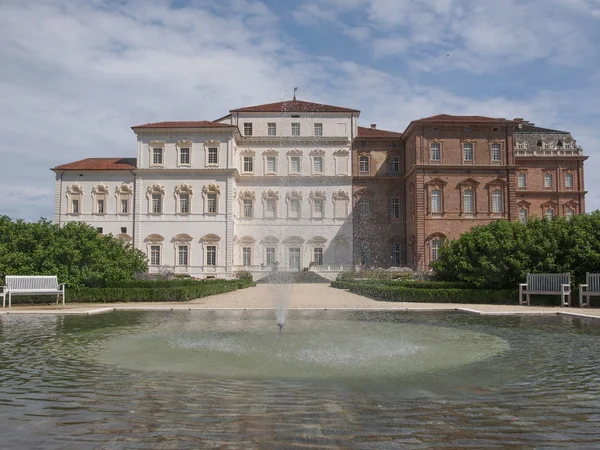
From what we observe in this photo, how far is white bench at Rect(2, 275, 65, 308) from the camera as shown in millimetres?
16562

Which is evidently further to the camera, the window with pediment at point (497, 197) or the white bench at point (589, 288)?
the window with pediment at point (497, 197)

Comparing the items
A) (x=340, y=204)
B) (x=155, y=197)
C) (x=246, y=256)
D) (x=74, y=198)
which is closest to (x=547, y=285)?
(x=340, y=204)

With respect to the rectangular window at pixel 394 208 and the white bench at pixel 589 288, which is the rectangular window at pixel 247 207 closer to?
the rectangular window at pixel 394 208

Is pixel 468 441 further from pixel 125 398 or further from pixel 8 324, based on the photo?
pixel 8 324

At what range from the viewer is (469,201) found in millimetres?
43000

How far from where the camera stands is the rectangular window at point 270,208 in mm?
48062

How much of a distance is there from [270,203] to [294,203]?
7.08ft

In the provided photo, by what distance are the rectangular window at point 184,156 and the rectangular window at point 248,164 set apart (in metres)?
5.44

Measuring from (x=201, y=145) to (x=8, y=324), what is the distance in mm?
34714

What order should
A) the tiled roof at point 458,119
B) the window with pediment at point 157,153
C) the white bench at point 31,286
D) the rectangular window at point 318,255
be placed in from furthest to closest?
the rectangular window at point 318,255
the window with pediment at point 157,153
the tiled roof at point 458,119
the white bench at point 31,286

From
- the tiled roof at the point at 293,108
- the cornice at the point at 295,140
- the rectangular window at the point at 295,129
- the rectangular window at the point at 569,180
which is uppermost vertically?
the tiled roof at the point at 293,108

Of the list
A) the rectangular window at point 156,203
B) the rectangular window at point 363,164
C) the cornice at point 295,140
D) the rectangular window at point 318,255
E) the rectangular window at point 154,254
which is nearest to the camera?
the rectangular window at point 154,254

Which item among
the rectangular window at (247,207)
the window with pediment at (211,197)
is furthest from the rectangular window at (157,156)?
the rectangular window at (247,207)

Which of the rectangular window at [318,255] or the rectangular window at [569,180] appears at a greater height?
the rectangular window at [569,180]
